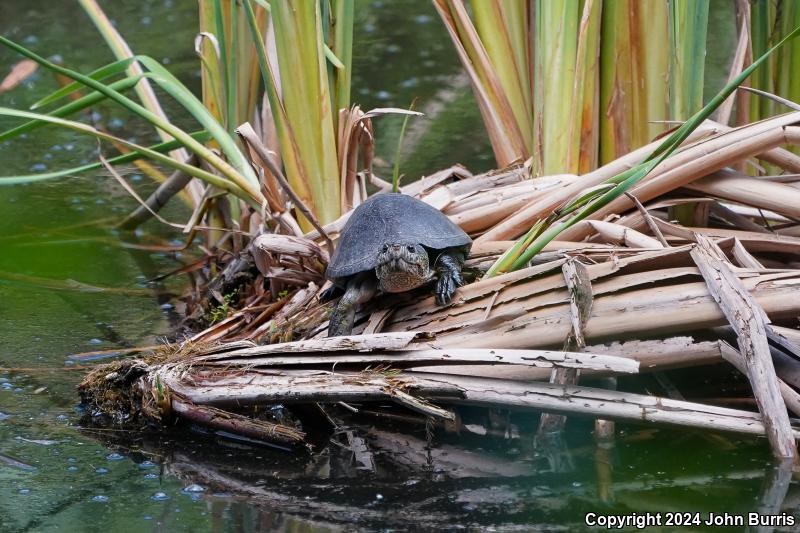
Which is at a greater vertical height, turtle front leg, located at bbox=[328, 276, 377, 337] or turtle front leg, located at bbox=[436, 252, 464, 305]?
turtle front leg, located at bbox=[436, 252, 464, 305]

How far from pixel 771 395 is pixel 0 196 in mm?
3974

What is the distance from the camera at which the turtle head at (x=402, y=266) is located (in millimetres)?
2633

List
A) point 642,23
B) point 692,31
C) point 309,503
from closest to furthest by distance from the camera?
point 309,503
point 692,31
point 642,23

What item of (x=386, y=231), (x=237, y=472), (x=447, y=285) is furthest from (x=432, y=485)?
(x=386, y=231)

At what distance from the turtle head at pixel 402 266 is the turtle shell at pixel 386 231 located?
0.03 metres

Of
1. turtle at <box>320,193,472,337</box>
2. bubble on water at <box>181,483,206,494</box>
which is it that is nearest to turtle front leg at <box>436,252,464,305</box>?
turtle at <box>320,193,472,337</box>

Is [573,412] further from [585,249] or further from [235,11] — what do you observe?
[235,11]

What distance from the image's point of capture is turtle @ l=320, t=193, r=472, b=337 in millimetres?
2670

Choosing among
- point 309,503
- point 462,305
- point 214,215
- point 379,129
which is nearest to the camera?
point 309,503

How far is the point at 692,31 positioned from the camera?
2.85 meters

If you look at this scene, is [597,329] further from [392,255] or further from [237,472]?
[237,472]

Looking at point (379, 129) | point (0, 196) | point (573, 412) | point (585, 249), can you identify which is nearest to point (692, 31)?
point (585, 249)

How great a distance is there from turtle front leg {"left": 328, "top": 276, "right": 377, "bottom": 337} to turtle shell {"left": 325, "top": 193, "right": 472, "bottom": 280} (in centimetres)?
6

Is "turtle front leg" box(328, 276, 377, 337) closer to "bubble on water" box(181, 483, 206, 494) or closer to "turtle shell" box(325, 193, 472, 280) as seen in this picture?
"turtle shell" box(325, 193, 472, 280)
